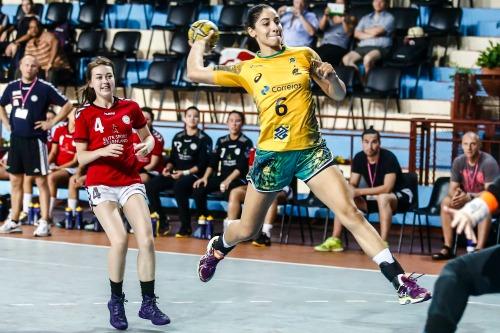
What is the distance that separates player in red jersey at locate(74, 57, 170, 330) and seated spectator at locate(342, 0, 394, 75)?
26.6 ft

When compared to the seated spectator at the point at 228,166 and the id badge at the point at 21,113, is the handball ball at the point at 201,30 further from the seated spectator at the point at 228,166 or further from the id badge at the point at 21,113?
the id badge at the point at 21,113

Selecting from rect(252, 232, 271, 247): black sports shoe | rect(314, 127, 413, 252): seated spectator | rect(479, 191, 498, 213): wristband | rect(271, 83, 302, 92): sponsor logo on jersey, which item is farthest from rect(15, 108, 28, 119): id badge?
rect(479, 191, 498, 213): wristband

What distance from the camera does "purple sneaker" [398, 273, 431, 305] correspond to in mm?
6918

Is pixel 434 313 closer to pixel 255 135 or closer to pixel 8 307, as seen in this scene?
pixel 8 307

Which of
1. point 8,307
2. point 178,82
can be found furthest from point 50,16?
point 8,307

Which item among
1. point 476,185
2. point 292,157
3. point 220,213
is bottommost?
point 220,213

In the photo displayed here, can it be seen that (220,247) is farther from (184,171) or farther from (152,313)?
(184,171)

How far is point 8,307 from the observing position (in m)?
7.90

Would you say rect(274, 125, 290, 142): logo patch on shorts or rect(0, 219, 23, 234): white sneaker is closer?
rect(274, 125, 290, 142): logo patch on shorts

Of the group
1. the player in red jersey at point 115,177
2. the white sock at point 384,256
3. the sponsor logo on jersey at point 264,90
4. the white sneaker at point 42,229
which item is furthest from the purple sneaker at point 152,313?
the white sneaker at point 42,229

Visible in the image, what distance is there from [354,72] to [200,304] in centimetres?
736

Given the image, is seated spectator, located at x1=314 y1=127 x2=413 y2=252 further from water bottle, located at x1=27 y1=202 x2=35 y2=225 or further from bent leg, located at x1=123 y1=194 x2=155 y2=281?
bent leg, located at x1=123 y1=194 x2=155 y2=281

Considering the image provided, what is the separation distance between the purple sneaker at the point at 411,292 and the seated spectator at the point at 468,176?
Answer: 14.0 feet

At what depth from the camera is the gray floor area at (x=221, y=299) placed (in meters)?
7.39
